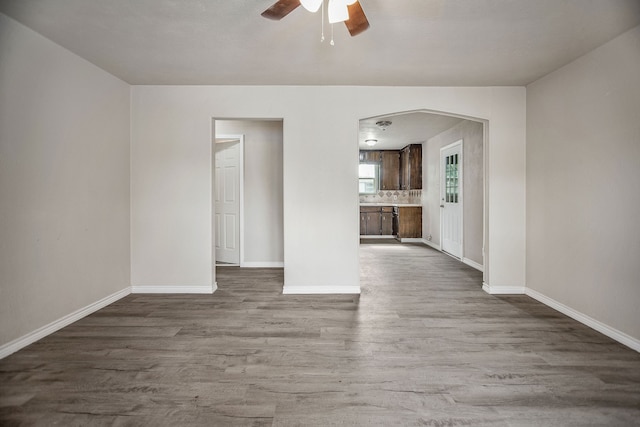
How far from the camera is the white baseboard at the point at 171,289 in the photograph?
3617mm

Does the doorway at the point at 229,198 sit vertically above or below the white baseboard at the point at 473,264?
above

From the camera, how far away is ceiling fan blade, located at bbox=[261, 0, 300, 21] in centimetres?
179

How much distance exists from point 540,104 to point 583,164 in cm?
94

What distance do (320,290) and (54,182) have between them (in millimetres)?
2789

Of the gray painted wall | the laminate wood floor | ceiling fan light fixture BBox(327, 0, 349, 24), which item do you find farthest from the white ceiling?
the laminate wood floor

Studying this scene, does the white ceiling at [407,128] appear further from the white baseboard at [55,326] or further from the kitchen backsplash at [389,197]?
the white baseboard at [55,326]

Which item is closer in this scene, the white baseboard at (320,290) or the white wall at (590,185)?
the white wall at (590,185)

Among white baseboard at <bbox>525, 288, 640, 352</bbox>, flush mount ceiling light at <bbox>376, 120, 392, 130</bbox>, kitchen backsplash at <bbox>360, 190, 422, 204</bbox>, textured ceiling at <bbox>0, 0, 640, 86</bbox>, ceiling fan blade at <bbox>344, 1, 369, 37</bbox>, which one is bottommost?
white baseboard at <bbox>525, 288, 640, 352</bbox>

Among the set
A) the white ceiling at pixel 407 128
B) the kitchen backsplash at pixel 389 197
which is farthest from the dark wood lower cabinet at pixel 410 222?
the white ceiling at pixel 407 128

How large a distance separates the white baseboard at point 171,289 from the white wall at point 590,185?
386cm

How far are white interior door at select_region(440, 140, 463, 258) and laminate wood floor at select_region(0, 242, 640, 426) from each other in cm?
248

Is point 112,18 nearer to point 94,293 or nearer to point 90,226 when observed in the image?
point 90,226

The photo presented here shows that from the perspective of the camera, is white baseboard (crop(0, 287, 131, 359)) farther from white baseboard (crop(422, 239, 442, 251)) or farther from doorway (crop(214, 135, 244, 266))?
white baseboard (crop(422, 239, 442, 251))

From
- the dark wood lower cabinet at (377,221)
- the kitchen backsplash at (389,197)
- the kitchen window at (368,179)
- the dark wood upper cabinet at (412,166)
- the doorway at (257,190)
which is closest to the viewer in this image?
the doorway at (257,190)
